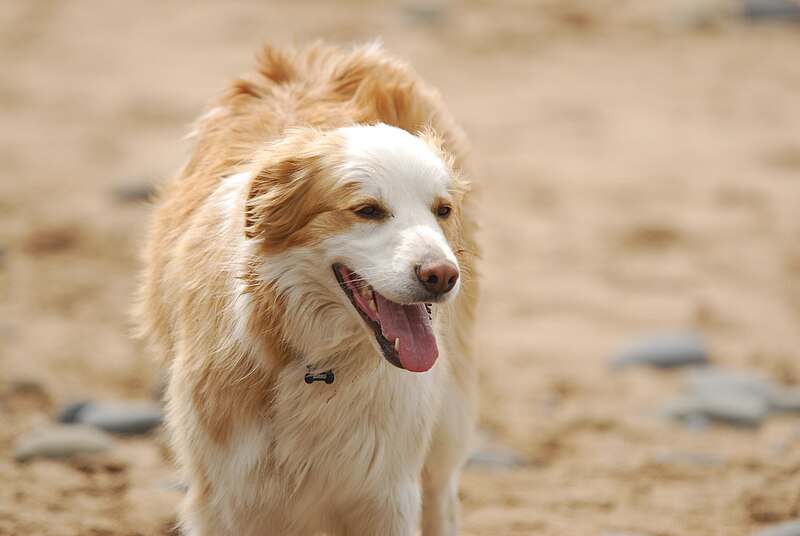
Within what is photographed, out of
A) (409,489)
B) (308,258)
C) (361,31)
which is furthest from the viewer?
(361,31)

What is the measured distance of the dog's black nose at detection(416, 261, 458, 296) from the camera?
316 centimetres

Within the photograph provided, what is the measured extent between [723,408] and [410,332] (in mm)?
3377

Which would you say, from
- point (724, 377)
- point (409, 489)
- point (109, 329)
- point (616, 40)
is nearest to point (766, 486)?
point (724, 377)

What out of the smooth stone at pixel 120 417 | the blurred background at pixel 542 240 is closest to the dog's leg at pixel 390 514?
the blurred background at pixel 542 240

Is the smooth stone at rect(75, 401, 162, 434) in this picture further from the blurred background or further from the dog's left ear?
the dog's left ear

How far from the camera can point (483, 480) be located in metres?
5.49

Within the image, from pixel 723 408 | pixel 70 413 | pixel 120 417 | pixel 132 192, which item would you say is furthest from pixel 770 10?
pixel 70 413

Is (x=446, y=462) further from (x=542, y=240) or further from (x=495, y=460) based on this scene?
(x=542, y=240)

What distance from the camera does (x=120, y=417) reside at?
18.6ft

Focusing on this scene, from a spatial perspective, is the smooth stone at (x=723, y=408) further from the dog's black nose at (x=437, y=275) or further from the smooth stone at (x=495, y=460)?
the dog's black nose at (x=437, y=275)

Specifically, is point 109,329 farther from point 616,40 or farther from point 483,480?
point 616,40

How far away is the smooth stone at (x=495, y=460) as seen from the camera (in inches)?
222

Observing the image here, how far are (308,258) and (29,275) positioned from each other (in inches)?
172

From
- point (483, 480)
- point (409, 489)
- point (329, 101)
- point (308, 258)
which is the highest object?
point (329, 101)
